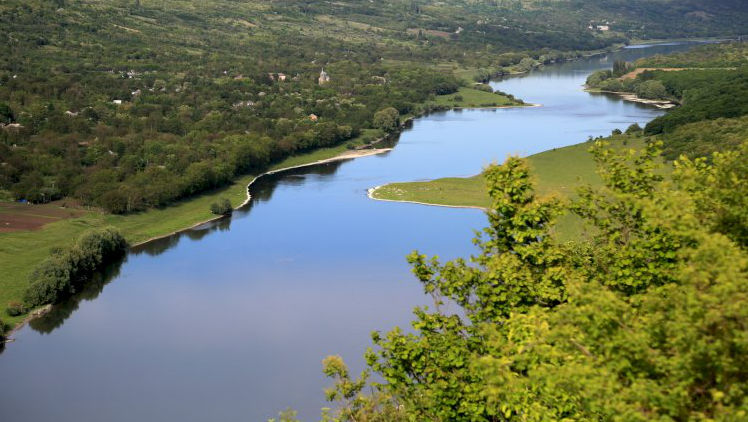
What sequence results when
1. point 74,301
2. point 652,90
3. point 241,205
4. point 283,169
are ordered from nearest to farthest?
point 74,301
point 241,205
point 283,169
point 652,90

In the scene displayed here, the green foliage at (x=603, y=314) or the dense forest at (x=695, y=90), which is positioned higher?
the green foliage at (x=603, y=314)

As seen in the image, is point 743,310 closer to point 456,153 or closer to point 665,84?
point 456,153

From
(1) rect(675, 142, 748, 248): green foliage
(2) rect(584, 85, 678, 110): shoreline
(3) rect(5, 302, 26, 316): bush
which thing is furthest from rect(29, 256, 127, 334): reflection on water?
(2) rect(584, 85, 678, 110): shoreline

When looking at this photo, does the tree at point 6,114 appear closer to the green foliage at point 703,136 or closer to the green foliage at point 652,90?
the green foliage at point 703,136

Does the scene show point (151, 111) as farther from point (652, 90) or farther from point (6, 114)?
point (652, 90)

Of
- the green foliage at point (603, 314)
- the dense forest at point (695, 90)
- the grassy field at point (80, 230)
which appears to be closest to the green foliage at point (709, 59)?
the dense forest at point (695, 90)

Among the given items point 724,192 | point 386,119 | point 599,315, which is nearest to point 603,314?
point 599,315

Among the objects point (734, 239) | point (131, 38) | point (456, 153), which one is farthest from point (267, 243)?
point (131, 38)
